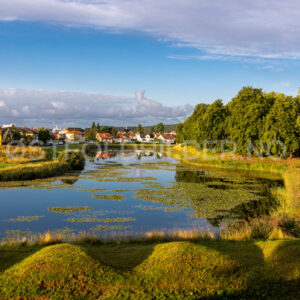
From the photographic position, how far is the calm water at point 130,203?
993 inches

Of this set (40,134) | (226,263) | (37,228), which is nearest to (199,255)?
(226,263)

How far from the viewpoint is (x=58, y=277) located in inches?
440

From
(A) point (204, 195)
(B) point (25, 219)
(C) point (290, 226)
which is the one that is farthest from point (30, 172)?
(C) point (290, 226)

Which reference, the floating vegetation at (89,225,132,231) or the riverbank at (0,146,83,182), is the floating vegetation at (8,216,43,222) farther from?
the riverbank at (0,146,83,182)

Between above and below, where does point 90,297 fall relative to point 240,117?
below

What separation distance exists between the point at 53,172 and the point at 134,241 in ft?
122

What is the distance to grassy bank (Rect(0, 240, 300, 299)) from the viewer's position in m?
10.8

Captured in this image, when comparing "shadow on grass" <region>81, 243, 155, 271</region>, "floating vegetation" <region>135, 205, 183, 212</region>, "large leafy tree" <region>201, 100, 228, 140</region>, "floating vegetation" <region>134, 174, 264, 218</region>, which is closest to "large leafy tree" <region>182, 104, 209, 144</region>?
"large leafy tree" <region>201, 100, 228, 140</region>

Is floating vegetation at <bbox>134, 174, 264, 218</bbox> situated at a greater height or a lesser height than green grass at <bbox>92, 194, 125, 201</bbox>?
greater

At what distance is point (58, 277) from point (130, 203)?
21515mm

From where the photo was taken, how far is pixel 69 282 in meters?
11.0

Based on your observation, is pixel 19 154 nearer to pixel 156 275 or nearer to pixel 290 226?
pixel 290 226

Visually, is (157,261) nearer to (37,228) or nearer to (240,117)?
(37,228)

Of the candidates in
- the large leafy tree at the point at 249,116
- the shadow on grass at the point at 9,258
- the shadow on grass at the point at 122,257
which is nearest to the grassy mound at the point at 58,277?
the shadow on grass at the point at 9,258
